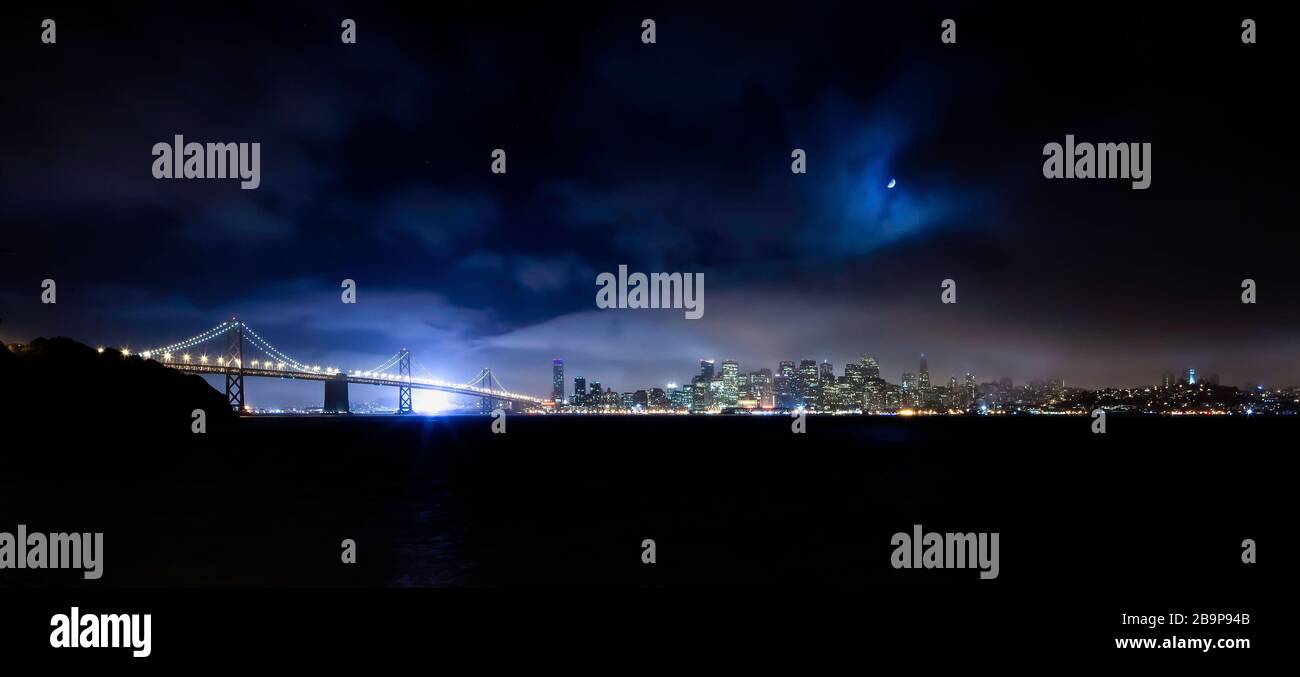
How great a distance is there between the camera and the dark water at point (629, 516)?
1756cm

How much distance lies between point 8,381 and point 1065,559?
285 ft

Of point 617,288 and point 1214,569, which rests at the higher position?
point 617,288

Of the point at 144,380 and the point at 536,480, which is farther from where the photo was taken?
the point at 144,380

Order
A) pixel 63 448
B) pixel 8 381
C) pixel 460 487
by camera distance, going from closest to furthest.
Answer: pixel 460 487 < pixel 63 448 < pixel 8 381

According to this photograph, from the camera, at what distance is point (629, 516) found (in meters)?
26.8

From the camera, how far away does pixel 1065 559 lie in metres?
19.3

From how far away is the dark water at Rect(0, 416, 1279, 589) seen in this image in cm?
1756
